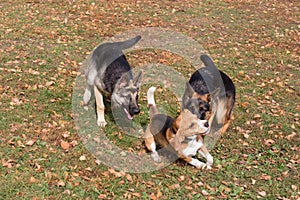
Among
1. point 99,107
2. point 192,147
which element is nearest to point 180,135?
point 192,147

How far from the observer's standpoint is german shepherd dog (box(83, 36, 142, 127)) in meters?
7.98

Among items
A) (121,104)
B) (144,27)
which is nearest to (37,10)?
(144,27)

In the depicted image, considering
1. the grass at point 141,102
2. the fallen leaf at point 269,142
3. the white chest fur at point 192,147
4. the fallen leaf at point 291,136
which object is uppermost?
the white chest fur at point 192,147

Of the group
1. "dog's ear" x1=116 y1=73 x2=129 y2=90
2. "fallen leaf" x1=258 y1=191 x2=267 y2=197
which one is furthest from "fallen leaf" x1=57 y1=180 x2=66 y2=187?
"fallen leaf" x1=258 y1=191 x2=267 y2=197

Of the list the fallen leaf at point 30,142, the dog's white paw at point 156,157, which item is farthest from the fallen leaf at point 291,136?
the fallen leaf at point 30,142

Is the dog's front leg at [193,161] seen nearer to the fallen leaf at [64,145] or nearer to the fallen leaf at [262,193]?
the fallen leaf at [262,193]

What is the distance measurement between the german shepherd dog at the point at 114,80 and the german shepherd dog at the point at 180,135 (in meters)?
0.43

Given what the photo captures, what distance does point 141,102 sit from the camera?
9.73 m

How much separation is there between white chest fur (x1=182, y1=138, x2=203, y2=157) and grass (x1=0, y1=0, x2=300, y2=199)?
0.47 metres

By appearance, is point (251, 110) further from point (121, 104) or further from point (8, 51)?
point (8, 51)

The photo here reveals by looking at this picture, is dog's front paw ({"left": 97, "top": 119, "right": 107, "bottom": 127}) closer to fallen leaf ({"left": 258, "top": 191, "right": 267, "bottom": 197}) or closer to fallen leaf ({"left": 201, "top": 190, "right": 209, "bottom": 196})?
fallen leaf ({"left": 201, "top": 190, "right": 209, "bottom": 196})

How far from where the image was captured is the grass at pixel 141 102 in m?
7.04

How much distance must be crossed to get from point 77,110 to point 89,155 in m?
1.81

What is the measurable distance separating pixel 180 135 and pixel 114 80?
2.15 meters
